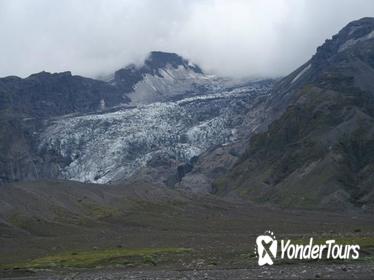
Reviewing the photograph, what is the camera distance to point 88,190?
194625 millimetres

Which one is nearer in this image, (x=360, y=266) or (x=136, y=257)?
(x=360, y=266)

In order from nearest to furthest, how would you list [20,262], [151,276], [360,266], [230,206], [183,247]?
[360,266]
[151,276]
[20,262]
[183,247]
[230,206]

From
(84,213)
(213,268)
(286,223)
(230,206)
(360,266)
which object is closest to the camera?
(360,266)

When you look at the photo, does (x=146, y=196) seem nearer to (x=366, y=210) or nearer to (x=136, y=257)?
(x=366, y=210)

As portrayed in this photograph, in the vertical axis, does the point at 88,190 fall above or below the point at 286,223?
above

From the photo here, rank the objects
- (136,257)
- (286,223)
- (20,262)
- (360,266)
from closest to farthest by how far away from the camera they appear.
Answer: (360,266)
(136,257)
(20,262)
(286,223)

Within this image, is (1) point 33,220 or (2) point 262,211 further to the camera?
(2) point 262,211

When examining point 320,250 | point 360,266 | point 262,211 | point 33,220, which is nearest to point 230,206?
point 262,211

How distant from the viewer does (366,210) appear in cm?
17788

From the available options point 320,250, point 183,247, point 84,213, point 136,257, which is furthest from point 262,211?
point 320,250

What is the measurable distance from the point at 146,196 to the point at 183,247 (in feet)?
304

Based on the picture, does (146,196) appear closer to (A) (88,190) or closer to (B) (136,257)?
(A) (88,190)

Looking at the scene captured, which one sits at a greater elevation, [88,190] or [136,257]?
[88,190]

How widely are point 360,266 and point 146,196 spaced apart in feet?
454
